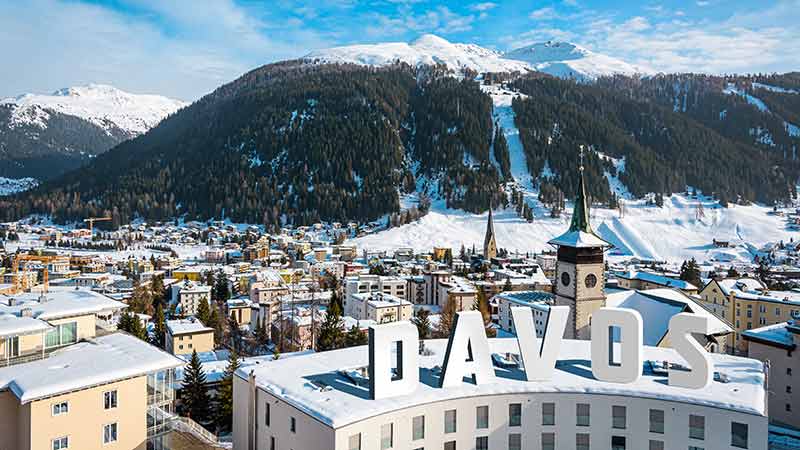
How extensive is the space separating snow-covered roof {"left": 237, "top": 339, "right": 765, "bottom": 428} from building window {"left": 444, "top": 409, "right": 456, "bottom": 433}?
2.08 feet

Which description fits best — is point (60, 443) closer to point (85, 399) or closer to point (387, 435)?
point (85, 399)

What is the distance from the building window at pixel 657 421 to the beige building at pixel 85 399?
18092 millimetres

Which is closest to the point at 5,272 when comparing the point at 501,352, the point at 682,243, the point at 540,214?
the point at 501,352

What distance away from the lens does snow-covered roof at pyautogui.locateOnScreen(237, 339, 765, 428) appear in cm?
2114

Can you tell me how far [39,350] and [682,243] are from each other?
143 m

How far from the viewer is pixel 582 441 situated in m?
23.3

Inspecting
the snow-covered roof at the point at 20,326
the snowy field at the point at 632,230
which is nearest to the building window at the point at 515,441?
the snow-covered roof at the point at 20,326

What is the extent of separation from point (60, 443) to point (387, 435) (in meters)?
11.2

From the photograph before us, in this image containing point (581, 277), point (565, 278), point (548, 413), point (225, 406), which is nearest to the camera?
point (548, 413)

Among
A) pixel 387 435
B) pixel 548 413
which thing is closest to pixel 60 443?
pixel 387 435

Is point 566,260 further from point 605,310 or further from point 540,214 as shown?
point 540,214

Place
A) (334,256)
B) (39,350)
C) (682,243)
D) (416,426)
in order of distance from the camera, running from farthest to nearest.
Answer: (682,243) < (334,256) < (39,350) < (416,426)

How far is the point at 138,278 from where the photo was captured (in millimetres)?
102000

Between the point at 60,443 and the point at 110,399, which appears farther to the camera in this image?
the point at 110,399
